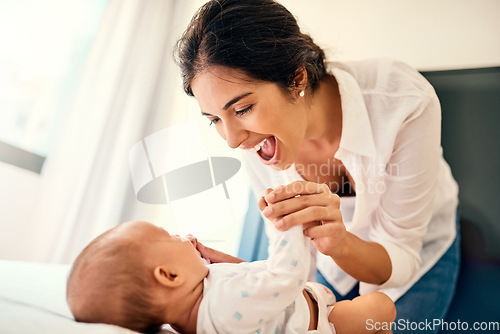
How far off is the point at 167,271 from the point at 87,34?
56.1 inches

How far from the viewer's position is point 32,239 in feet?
4.03

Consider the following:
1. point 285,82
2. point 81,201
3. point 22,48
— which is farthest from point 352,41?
point 22,48

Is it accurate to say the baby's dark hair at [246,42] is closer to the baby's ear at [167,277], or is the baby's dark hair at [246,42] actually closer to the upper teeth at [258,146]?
the upper teeth at [258,146]

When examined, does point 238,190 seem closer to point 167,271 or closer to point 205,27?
point 167,271

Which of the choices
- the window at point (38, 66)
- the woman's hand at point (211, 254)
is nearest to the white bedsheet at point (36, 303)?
the woman's hand at point (211, 254)

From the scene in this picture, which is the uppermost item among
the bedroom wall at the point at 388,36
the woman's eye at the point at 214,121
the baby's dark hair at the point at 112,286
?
the bedroom wall at the point at 388,36

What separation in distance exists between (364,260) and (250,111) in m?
0.46

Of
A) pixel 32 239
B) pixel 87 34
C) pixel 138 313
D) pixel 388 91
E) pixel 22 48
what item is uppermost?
pixel 388 91

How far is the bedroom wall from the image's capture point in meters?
1.24

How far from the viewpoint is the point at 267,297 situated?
1.77ft

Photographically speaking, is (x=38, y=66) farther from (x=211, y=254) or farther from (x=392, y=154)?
(x=392, y=154)

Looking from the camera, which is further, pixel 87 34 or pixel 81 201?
pixel 87 34

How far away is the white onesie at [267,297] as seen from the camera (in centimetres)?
53

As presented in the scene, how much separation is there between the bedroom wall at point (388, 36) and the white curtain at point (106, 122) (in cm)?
13
